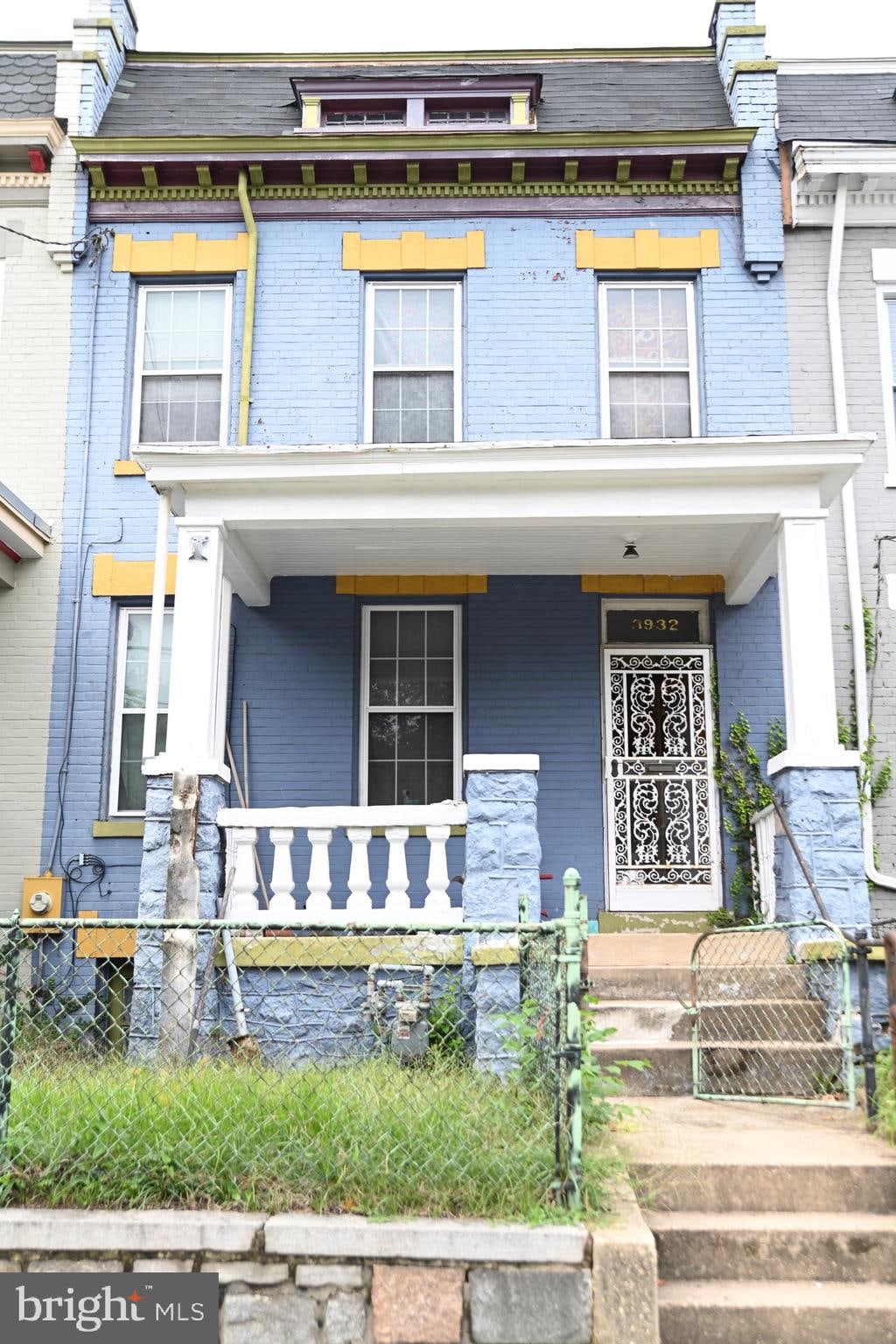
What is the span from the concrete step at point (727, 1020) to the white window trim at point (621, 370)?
16.7 feet

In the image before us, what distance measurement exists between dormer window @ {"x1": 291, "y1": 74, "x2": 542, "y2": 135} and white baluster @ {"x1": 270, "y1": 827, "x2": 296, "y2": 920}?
6722 millimetres

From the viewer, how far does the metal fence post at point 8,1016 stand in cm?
447

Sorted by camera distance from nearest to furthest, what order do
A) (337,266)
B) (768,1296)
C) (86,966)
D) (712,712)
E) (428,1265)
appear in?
(428,1265), (768,1296), (86,966), (712,712), (337,266)

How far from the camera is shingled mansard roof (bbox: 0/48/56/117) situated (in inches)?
434

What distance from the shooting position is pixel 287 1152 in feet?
14.4

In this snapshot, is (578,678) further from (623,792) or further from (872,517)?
(872,517)

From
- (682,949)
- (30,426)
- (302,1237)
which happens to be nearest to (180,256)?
(30,426)

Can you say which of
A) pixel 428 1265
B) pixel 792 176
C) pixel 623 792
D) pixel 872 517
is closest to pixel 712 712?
pixel 623 792

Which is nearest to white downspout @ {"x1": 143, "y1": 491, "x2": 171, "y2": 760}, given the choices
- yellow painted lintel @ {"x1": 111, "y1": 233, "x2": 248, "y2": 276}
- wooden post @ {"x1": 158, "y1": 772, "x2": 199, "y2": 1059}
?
wooden post @ {"x1": 158, "y1": 772, "x2": 199, "y2": 1059}

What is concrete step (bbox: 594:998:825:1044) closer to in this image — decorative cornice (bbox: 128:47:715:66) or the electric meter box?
the electric meter box

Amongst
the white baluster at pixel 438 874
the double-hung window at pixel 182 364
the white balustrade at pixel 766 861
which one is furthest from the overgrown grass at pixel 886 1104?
the double-hung window at pixel 182 364

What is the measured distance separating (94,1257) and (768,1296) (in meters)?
2.41

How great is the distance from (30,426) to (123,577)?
1.63m

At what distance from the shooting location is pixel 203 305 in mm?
10500
